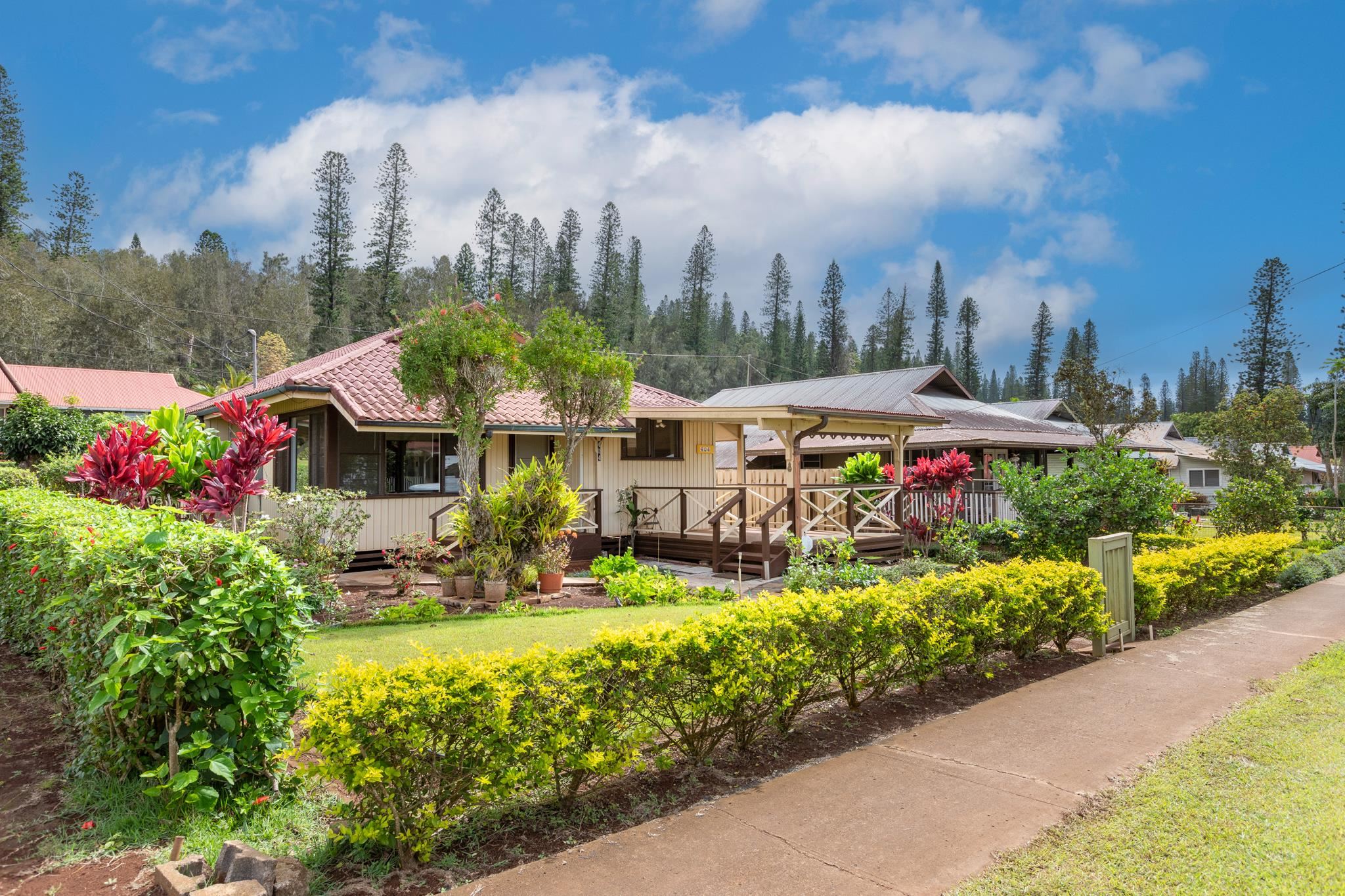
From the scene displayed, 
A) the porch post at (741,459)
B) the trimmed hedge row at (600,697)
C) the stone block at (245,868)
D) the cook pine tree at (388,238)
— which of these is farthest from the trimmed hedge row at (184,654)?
the cook pine tree at (388,238)

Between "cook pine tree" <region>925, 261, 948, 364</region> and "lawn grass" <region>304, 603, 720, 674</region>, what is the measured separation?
6149cm

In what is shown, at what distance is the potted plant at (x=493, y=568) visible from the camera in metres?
9.94

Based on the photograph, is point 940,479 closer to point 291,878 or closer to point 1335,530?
point 291,878

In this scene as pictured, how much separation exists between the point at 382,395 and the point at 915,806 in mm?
11781

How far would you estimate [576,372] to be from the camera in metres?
11.3

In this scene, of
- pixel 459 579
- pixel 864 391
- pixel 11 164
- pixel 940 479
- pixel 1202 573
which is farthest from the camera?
pixel 11 164

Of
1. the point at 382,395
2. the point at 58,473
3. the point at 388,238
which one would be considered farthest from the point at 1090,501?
the point at 388,238

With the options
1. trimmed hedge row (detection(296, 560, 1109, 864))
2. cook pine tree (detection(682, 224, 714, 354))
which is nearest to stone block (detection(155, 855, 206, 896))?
trimmed hedge row (detection(296, 560, 1109, 864))

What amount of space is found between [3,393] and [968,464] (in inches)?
1444

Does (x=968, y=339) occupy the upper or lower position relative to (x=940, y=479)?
upper

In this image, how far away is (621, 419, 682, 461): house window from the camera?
15.6 metres

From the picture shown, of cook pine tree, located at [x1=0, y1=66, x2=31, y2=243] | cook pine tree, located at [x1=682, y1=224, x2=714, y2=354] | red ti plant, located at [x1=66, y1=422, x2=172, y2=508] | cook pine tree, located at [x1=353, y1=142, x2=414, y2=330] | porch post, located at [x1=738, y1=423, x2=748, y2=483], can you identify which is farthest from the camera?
cook pine tree, located at [x1=682, y1=224, x2=714, y2=354]

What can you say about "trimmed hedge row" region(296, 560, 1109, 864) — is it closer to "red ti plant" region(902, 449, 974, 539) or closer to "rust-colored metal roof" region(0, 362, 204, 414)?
"red ti plant" region(902, 449, 974, 539)

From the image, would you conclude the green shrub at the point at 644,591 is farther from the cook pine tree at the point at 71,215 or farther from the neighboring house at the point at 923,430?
the cook pine tree at the point at 71,215
